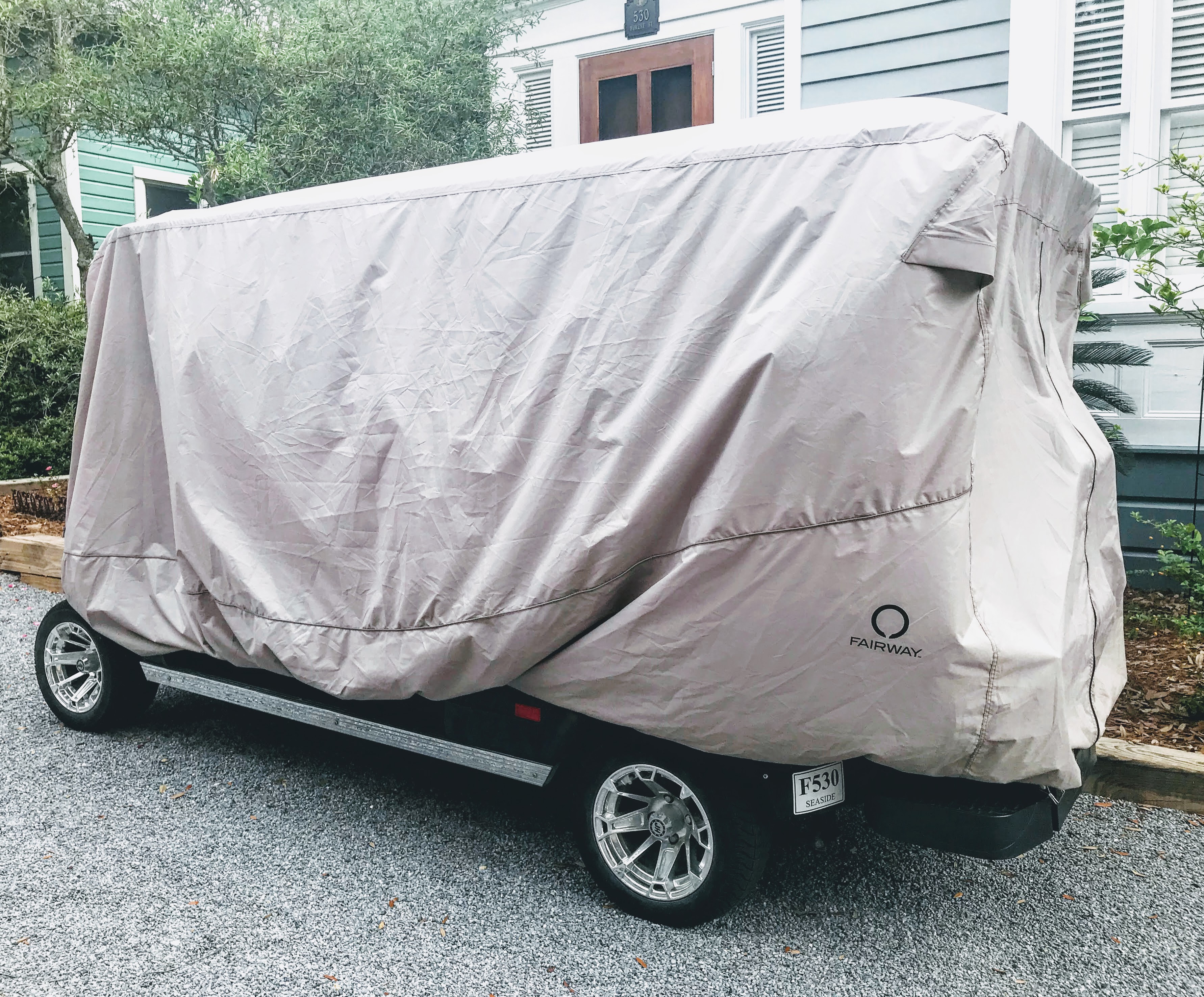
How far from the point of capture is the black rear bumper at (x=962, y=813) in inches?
108

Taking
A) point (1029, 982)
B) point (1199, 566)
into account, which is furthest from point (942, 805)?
point (1199, 566)

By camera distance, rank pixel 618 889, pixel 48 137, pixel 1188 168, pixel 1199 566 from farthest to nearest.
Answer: pixel 48 137
pixel 1199 566
pixel 1188 168
pixel 618 889

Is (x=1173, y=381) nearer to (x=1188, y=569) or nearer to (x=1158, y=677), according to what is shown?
(x=1188, y=569)

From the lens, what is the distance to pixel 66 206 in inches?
461

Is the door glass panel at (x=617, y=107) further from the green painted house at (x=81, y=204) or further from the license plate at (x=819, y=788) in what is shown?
the license plate at (x=819, y=788)

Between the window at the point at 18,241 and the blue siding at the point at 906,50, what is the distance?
10465 millimetres

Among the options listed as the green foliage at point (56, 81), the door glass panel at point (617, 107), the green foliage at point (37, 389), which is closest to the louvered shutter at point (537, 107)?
the door glass panel at point (617, 107)

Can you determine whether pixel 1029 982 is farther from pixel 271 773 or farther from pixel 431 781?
pixel 271 773

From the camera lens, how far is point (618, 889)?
3.29m

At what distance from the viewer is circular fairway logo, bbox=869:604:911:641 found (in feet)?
8.40

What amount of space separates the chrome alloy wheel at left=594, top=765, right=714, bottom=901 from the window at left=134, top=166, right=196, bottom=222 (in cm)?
1188

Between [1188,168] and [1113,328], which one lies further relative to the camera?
[1113,328]

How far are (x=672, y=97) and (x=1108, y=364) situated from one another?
492 cm

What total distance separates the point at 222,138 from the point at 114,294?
624 cm
